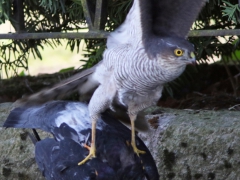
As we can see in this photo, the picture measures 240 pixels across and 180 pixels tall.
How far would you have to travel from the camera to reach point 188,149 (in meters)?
4.05

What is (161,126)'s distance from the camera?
4168 mm

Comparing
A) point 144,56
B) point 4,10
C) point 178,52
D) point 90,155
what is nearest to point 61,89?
point 90,155

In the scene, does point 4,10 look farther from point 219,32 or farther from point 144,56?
point 144,56

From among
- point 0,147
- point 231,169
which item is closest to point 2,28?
point 0,147

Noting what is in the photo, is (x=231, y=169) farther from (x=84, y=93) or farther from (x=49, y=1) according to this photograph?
A: (x=49, y=1)

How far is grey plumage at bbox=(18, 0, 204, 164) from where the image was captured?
278cm

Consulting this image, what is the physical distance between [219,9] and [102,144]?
1645mm

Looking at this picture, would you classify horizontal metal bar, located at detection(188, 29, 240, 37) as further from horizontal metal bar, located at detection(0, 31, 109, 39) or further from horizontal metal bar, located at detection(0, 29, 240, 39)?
horizontal metal bar, located at detection(0, 31, 109, 39)

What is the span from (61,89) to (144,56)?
2.32ft

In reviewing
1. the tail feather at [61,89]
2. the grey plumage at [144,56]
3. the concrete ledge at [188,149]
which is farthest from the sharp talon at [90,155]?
the concrete ledge at [188,149]

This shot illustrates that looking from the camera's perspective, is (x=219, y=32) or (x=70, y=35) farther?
(x=70, y=35)

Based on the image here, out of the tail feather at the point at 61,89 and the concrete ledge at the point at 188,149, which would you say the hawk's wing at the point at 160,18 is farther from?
the concrete ledge at the point at 188,149

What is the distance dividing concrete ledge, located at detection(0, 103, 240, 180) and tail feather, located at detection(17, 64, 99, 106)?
2.82 feet

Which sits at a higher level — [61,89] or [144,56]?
[144,56]
